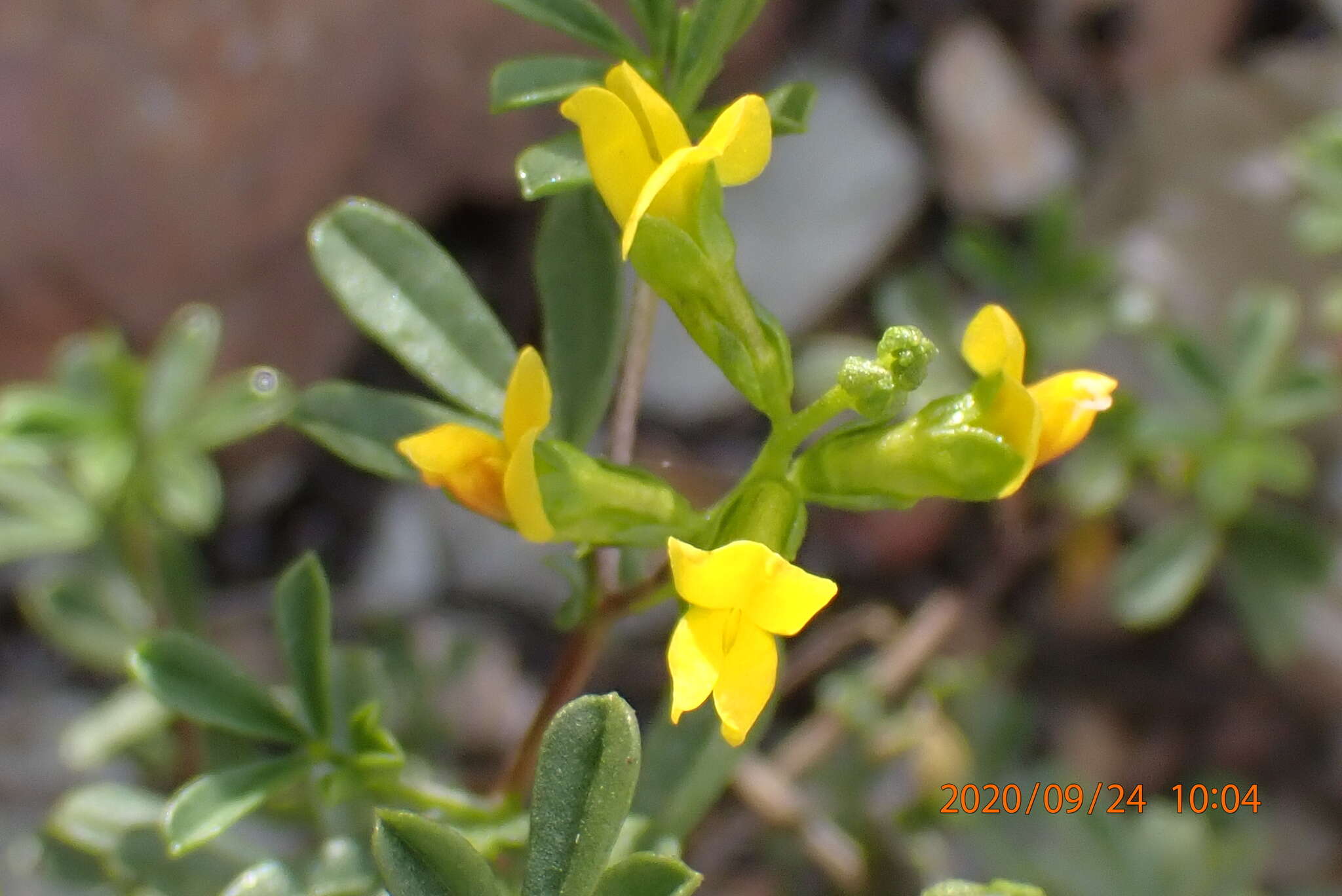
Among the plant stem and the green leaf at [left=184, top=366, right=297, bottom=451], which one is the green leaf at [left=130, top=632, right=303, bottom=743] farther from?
the green leaf at [left=184, top=366, right=297, bottom=451]

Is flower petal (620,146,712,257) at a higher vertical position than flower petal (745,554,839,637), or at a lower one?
higher

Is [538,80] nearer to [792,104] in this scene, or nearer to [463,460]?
[792,104]

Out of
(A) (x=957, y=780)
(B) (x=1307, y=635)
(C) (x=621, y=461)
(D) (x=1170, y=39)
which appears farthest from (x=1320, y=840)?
(C) (x=621, y=461)

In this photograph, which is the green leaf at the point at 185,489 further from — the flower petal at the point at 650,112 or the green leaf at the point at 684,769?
the flower petal at the point at 650,112

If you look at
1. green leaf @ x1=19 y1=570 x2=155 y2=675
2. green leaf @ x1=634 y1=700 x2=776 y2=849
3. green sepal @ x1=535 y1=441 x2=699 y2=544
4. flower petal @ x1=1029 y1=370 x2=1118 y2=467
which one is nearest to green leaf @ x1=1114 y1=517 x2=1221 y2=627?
green leaf @ x1=634 y1=700 x2=776 y2=849

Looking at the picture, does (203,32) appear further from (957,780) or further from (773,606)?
(957,780)
